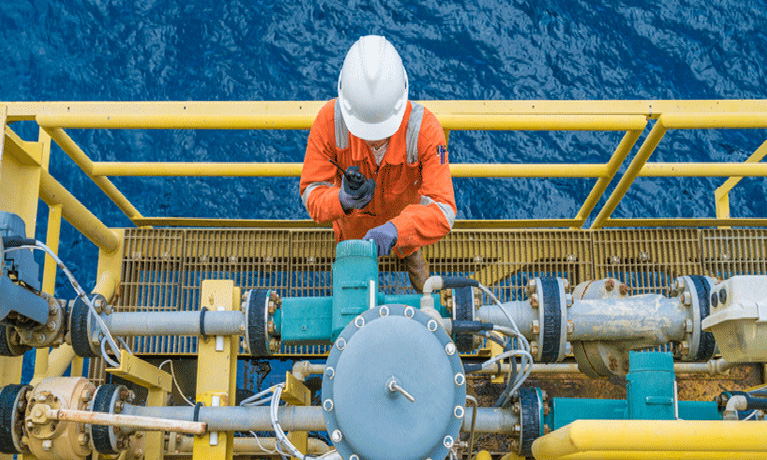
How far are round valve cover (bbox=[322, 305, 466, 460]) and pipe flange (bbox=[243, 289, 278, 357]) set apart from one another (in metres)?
0.39

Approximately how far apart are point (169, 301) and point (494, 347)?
154 cm

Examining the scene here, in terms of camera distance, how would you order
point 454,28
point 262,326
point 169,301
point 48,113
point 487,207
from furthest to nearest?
point 454,28 → point 487,207 → point 169,301 → point 48,113 → point 262,326

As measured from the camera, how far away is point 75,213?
2896mm

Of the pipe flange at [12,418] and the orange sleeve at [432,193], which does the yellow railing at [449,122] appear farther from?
the pipe flange at [12,418]

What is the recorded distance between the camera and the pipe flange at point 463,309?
80.1 inches

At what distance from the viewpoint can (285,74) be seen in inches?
209

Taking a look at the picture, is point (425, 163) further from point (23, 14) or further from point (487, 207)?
point (23, 14)

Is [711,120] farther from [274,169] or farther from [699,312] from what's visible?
[274,169]

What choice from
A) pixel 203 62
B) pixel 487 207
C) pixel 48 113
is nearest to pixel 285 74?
pixel 203 62

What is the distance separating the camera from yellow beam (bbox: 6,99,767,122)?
9.06ft

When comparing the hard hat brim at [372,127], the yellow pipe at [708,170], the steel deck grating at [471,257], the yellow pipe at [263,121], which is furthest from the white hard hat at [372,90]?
the yellow pipe at [708,170]

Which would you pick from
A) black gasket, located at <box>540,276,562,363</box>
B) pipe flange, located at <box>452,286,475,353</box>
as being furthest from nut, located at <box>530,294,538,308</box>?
pipe flange, located at <box>452,286,475,353</box>

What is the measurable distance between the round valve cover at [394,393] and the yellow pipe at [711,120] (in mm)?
1355

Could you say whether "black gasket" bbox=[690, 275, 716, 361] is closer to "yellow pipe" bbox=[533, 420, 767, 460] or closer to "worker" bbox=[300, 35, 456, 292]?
"yellow pipe" bbox=[533, 420, 767, 460]
